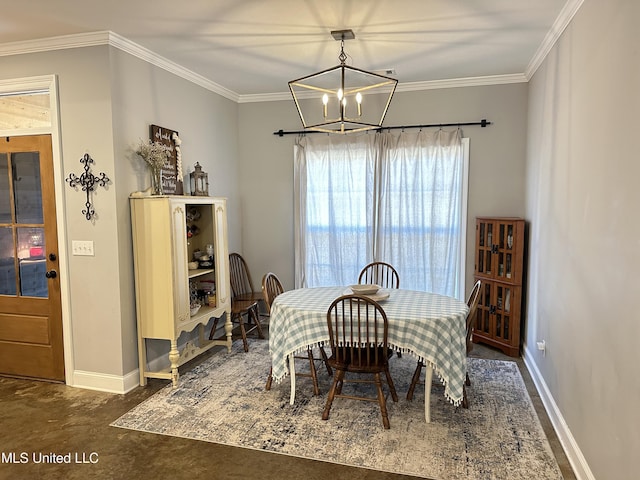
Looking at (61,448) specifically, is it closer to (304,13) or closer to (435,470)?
(435,470)

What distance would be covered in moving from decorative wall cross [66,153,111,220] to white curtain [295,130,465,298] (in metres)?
2.21

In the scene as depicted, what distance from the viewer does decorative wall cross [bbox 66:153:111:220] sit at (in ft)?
10.7

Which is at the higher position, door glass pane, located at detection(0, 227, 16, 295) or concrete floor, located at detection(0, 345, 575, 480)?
door glass pane, located at detection(0, 227, 16, 295)

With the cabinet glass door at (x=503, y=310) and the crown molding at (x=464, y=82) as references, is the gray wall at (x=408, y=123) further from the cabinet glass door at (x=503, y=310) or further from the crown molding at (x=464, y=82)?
the cabinet glass door at (x=503, y=310)

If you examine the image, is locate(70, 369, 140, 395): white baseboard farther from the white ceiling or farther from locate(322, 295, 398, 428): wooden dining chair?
the white ceiling

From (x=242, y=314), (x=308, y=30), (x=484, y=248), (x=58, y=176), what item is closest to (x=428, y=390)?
(x=484, y=248)

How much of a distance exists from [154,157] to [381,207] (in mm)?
2376

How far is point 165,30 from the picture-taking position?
10.2ft

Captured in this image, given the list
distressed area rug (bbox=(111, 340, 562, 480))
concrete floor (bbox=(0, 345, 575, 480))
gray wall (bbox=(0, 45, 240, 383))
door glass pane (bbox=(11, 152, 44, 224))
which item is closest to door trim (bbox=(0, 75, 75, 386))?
gray wall (bbox=(0, 45, 240, 383))

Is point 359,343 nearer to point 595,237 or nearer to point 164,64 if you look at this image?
point 595,237

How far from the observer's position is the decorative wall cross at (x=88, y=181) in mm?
3262

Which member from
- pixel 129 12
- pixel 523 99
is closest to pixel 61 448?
pixel 129 12

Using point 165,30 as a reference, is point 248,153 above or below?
below

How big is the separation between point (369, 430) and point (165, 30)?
3080 millimetres
